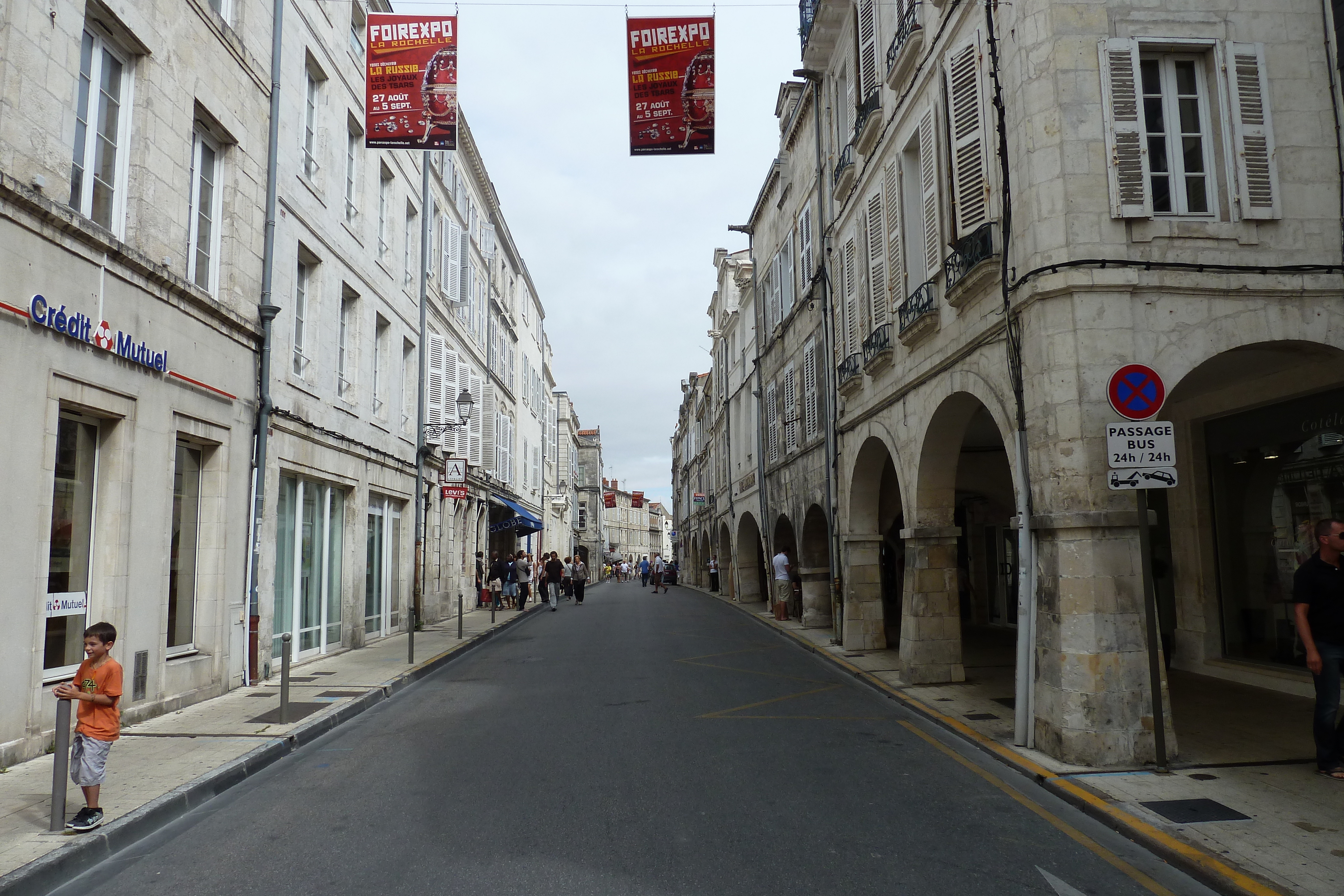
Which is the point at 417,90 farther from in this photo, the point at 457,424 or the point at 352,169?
the point at 457,424

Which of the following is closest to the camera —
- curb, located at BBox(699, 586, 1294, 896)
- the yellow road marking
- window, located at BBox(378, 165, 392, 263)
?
curb, located at BBox(699, 586, 1294, 896)

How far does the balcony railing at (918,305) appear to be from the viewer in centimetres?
1073

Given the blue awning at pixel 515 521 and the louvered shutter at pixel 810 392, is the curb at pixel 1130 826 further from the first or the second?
the blue awning at pixel 515 521

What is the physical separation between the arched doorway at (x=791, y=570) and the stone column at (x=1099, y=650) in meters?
13.4

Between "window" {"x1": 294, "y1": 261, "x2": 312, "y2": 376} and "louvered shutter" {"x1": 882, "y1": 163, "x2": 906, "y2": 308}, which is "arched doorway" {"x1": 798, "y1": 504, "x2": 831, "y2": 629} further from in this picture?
"window" {"x1": 294, "y1": 261, "x2": 312, "y2": 376}

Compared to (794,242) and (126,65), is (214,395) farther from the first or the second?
(794,242)

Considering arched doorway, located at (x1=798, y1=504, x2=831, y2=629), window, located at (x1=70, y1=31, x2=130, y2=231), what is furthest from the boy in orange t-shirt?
arched doorway, located at (x1=798, y1=504, x2=831, y2=629)

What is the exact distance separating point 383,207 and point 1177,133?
14663mm

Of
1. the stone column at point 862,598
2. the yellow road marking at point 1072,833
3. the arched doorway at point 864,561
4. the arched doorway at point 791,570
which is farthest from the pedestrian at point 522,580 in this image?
the yellow road marking at point 1072,833

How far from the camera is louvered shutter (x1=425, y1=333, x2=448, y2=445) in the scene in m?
21.1

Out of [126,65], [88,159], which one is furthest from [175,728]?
[126,65]

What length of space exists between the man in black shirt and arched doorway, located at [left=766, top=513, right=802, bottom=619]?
1413 centimetres

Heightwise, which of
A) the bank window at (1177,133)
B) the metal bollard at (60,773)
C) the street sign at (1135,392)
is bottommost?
the metal bollard at (60,773)

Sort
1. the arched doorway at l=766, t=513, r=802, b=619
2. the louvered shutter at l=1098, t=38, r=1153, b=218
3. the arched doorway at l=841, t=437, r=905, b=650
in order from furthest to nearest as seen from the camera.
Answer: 1. the arched doorway at l=766, t=513, r=802, b=619
2. the arched doorway at l=841, t=437, r=905, b=650
3. the louvered shutter at l=1098, t=38, r=1153, b=218
